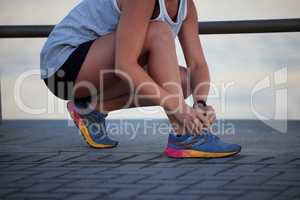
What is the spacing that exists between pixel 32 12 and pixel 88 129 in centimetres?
363

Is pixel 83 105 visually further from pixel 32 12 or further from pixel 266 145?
pixel 32 12

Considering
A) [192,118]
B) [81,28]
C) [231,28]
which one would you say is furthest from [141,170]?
[231,28]

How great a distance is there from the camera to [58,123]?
5.54 m

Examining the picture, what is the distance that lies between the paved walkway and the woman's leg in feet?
0.95

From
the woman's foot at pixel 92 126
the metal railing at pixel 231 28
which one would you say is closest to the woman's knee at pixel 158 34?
the woman's foot at pixel 92 126

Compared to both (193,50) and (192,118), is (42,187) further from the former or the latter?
Result: (193,50)

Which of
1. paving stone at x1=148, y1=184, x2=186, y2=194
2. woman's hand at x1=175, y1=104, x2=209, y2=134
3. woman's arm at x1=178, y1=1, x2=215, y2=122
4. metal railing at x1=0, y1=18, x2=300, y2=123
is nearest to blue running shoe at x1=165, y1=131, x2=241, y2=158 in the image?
woman's hand at x1=175, y1=104, x2=209, y2=134

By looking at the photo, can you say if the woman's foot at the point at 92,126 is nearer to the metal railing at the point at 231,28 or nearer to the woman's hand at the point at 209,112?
the woman's hand at the point at 209,112

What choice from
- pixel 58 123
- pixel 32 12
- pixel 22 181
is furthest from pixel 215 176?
pixel 32 12

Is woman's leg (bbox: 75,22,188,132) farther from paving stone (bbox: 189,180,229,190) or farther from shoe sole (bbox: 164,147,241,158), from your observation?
paving stone (bbox: 189,180,229,190)

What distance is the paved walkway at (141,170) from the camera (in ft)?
9.29

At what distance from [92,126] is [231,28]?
131 cm

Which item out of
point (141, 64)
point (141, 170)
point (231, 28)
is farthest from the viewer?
point (231, 28)

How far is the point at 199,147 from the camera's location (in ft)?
11.7
